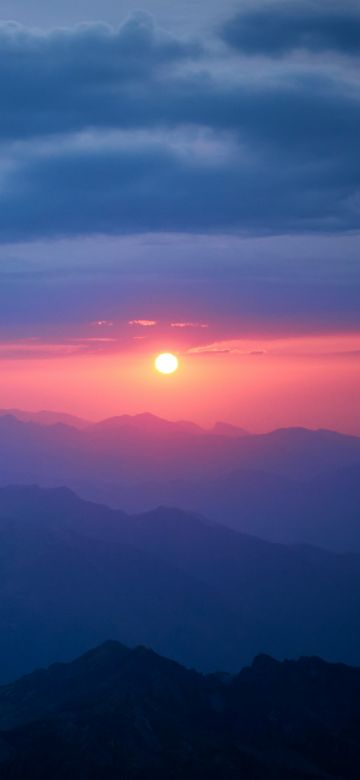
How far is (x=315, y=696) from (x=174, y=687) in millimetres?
22050

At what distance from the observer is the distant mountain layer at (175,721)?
94312 millimetres

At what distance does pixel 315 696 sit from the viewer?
120 meters

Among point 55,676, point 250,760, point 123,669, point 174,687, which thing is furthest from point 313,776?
point 55,676

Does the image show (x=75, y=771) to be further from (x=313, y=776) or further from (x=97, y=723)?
(x=313, y=776)

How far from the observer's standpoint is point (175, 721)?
347ft

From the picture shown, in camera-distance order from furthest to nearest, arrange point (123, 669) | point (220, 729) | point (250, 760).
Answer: point (123, 669) → point (220, 729) → point (250, 760)

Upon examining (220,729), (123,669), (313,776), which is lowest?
(313,776)

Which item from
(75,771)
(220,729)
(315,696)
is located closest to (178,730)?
(220,729)

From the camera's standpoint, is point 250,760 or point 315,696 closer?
point 250,760

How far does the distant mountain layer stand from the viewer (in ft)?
309

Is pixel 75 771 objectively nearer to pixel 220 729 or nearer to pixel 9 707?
pixel 220 729

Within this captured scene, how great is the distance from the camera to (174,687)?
11538cm

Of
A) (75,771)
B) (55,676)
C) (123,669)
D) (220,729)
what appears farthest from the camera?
(55,676)

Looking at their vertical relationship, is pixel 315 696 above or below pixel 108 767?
above
